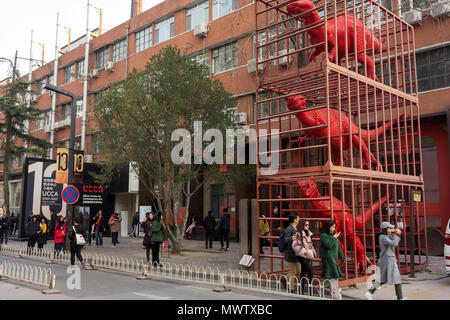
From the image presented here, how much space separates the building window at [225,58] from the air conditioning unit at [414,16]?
9.76 meters

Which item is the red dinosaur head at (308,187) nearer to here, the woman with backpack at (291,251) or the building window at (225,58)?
the woman with backpack at (291,251)

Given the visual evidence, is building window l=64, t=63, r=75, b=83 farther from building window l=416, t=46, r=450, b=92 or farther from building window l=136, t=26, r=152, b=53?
building window l=416, t=46, r=450, b=92

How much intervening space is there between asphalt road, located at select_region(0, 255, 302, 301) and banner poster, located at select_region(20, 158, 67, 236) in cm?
1514

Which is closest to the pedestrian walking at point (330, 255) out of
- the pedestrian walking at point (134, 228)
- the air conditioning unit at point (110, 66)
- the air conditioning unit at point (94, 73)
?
the pedestrian walking at point (134, 228)

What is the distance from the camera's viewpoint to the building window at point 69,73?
126 feet

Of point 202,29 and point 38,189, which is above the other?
point 202,29

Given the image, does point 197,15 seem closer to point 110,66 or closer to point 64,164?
point 110,66

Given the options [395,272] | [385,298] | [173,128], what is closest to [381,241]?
[395,272]

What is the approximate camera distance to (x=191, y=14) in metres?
27.7

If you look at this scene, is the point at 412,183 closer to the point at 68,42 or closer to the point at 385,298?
the point at 385,298

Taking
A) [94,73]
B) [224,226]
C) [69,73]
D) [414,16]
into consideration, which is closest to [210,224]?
[224,226]

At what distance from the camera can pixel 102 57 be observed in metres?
35.2

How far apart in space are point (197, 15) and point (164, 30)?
10.7 ft
